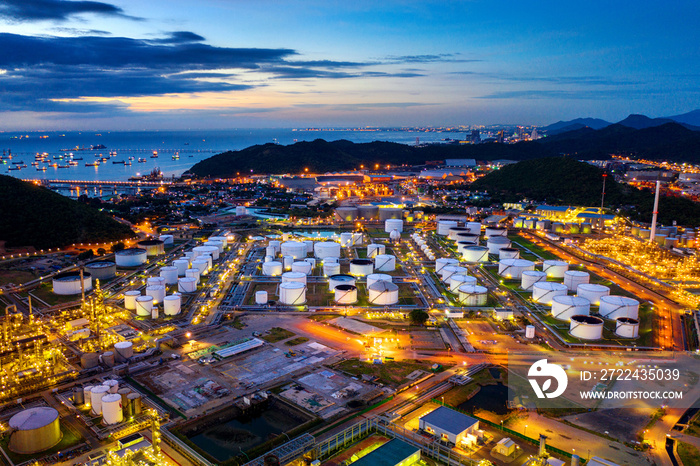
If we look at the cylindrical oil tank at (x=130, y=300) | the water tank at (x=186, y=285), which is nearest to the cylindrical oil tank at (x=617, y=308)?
the water tank at (x=186, y=285)

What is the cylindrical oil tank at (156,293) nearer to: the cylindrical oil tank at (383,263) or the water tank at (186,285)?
the water tank at (186,285)

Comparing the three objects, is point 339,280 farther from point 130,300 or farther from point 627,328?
point 627,328

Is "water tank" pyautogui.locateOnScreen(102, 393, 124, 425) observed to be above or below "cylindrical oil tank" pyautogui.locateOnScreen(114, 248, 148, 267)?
below

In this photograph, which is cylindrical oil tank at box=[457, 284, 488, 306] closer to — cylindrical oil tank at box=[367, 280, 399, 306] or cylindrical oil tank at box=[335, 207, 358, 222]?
cylindrical oil tank at box=[367, 280, 399, 306]

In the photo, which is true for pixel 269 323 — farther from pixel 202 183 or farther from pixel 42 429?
pixel 202 183

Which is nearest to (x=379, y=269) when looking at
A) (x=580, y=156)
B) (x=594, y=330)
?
(x=594, y=330)

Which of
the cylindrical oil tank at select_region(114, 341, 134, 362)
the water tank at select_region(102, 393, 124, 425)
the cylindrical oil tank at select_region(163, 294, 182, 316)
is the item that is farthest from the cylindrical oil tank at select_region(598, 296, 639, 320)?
the cylindrical oil tank at select_region(114, 341, 134, 362)
